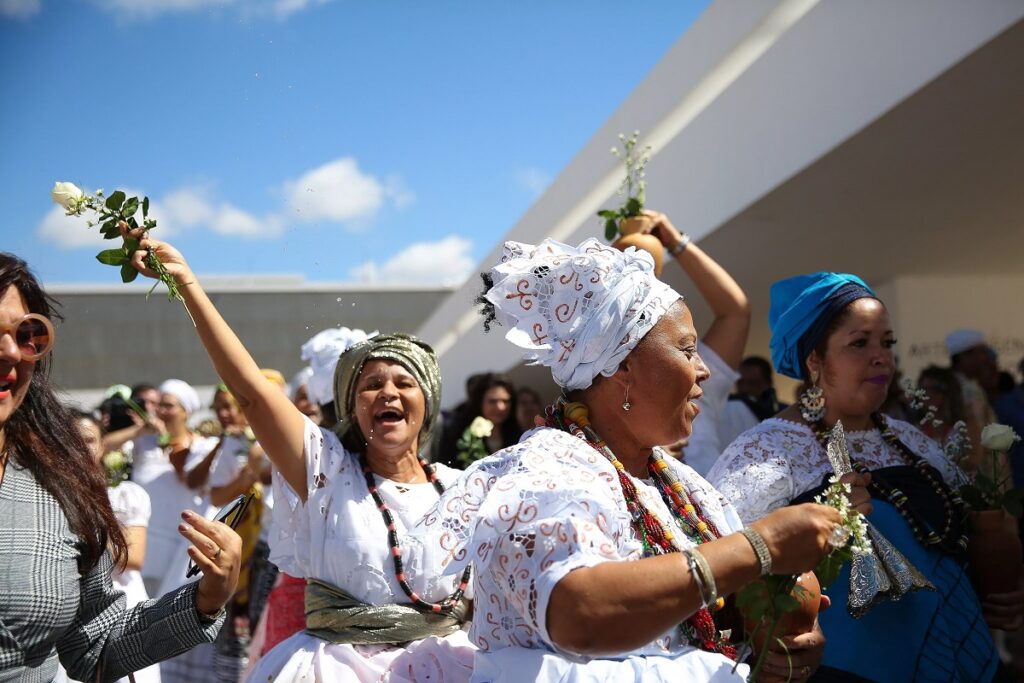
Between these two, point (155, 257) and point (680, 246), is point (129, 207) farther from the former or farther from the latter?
point (680, 246)

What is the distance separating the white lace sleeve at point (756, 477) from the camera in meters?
3.43

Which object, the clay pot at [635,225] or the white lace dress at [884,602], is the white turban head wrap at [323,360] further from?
the white lace dress at [884,602]

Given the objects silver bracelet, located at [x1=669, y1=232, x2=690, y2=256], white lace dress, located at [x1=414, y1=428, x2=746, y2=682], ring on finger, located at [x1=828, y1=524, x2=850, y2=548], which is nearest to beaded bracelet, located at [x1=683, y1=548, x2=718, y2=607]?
white lace dress, located at [x1=414, y1=428, x2=746, y2=682]

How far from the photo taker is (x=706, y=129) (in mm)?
8227

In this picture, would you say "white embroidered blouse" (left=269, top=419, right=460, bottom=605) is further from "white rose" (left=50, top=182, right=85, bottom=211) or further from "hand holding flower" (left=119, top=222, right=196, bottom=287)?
"white rose" (left=50, top=182, right=85, bottom=211)

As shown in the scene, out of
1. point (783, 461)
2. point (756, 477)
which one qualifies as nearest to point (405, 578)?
point (756, 477)

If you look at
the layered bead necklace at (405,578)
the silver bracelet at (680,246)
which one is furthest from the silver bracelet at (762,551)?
the silver bracelet at (680,246)

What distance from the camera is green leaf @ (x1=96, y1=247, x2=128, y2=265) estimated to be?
114 inches

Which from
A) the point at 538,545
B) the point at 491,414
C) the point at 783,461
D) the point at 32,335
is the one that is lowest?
the point at 538,545

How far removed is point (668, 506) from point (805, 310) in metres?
1.41

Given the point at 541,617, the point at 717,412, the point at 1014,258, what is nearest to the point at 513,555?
the point at 541,617

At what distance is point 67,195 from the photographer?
2912mm

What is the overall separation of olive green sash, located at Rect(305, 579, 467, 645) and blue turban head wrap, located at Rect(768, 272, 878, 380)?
1.53m

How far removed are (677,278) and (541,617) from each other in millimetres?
7599
